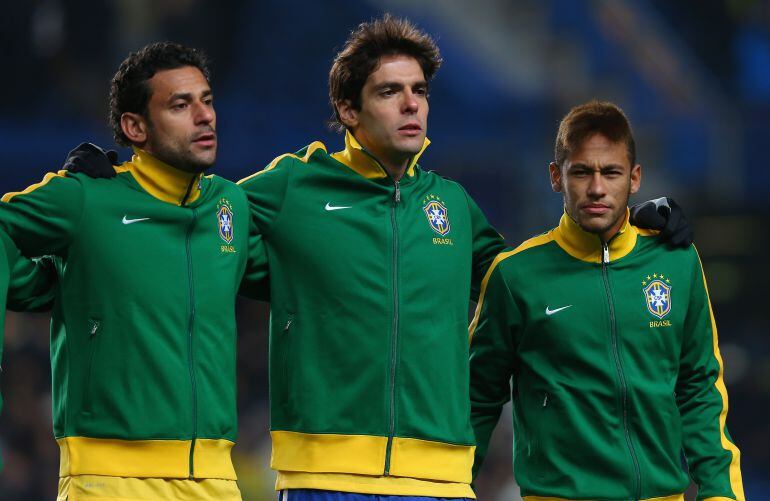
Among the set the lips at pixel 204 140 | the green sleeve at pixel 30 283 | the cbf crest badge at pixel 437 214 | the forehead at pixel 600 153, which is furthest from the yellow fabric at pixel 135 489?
the forehead at pixel 600 153

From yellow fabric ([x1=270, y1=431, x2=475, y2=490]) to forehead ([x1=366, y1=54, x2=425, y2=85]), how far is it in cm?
107

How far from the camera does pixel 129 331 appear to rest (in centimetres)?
387

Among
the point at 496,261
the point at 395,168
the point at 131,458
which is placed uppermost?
the point at 395,168

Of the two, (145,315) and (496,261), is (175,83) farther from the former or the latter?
(496,261)

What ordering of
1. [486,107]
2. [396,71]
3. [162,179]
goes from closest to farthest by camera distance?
[162,179], [396,71], [486,107]

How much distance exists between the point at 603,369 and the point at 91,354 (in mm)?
1538

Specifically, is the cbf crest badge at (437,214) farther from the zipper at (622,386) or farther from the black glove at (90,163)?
the black glove at (90,163)

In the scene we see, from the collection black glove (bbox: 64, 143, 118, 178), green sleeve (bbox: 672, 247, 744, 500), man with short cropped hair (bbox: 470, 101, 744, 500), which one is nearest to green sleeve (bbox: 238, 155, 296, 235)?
black glove (bbox: 64, 143, 118, 178)

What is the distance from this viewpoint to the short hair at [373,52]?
4.43m

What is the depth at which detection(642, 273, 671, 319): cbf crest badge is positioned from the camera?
4523 mm

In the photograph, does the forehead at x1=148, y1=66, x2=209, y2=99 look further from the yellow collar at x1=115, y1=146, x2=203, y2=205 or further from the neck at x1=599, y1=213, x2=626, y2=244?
the neck at x1=599, y1=213, x2=626, y2=244

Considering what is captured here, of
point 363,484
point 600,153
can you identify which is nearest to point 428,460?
point 363,484

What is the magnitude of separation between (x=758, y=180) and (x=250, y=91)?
4073 millimetres

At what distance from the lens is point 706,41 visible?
493 inches
